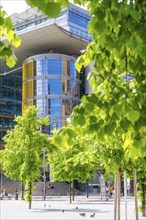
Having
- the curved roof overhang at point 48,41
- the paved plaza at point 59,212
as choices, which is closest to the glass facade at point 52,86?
the curved roof overhang at point 48,41

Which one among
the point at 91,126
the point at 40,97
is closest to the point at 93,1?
the point at 91,126

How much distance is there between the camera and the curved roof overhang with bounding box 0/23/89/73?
87.1m

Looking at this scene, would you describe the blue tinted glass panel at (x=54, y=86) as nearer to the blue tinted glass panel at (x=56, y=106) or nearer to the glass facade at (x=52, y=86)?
the glass facade at (x=52, y=86)

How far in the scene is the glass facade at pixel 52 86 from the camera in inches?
3430

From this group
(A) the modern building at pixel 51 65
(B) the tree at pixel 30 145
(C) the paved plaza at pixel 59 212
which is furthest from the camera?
(A) the modern building at pixel 51 65

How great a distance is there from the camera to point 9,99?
357 ft

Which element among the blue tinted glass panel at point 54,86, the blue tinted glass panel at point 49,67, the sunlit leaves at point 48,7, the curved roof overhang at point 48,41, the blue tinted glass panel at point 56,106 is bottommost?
the sunlit leaves at point 48,7

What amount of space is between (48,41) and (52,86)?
10108 millimetres

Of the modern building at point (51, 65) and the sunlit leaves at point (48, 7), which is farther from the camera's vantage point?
the modern building at point (51, 65)

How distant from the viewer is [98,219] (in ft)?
83.0

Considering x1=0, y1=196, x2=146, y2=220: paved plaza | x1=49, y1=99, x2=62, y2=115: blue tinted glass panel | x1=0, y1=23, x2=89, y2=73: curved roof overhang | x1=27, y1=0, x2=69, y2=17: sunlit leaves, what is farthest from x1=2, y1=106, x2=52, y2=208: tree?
x1=0, y1=23, x2=89, y2=73: curved roof overhang

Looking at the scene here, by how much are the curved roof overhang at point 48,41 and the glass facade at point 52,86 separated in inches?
160

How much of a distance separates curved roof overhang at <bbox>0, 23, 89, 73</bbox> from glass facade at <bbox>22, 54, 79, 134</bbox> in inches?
160

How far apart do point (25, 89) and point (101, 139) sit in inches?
3497
